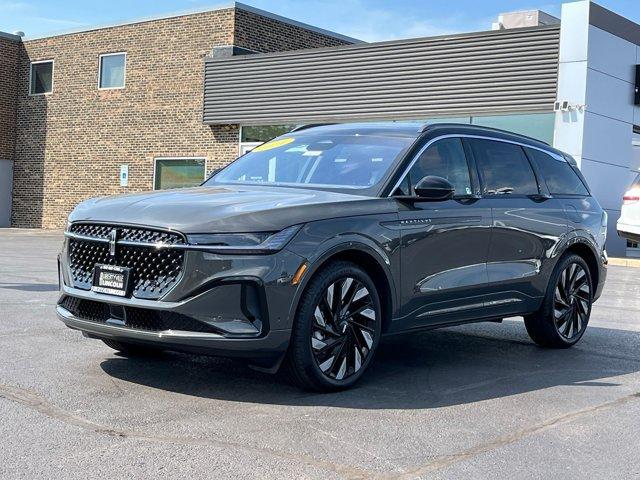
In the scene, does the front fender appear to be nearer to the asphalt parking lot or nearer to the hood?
the hood

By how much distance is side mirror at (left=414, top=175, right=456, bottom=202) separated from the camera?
18.8ft

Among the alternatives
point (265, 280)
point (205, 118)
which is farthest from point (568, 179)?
point (205, 118)

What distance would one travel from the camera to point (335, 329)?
5.25 m

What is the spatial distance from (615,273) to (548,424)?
1205 cm

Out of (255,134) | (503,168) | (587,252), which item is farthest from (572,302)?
(255,134)

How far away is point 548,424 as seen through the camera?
15.9ft

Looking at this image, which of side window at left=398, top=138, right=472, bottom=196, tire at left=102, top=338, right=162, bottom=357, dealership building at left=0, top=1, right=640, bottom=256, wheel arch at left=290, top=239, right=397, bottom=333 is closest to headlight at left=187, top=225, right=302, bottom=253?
wheel arch at left=290, top=239, right=397, bottom=333

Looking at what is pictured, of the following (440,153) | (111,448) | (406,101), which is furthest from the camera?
(406,101)

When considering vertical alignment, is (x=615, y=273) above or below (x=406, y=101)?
below

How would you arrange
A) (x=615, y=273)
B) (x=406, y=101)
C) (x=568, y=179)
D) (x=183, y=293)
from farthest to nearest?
(x=406, y=101) < (x=615, y=273) < (x=568, y=179) < (x=183, y=293)

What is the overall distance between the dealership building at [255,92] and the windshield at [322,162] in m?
13.8

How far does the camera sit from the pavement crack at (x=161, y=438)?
3.87 metres

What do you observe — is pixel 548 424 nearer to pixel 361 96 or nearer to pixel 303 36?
pixel 361 96

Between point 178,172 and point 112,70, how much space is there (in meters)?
4.50
